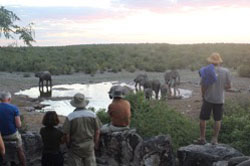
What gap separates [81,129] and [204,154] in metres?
2.35

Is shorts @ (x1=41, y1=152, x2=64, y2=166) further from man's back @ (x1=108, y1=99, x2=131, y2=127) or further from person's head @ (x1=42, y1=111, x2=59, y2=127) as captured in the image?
man's back @ (x1=108, y1=99, x2=131, y2=127)

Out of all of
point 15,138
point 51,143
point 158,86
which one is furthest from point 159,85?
point 51,143

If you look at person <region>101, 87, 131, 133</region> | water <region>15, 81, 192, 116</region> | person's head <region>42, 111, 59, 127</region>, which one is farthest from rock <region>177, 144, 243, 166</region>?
water <region>15, 81, 192, 116</region>

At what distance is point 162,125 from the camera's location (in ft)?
33.1

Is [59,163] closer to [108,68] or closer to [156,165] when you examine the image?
[156,165]

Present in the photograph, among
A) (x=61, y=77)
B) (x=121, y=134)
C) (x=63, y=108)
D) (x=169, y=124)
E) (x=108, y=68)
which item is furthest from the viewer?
(x=108, y=68)

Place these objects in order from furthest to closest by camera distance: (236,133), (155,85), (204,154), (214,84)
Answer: (155,85) < (236,133) < (214,84) < (204,154)

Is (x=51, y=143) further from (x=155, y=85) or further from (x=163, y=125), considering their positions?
(x=155, y=85)

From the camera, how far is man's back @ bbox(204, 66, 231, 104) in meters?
7.91

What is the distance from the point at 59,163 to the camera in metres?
6.72

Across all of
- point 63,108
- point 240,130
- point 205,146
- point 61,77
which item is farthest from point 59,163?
point 61,77

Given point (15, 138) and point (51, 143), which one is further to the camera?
point (15, 138)

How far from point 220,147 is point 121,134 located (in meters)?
1.83

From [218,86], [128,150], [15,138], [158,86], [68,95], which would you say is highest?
[218,86]
